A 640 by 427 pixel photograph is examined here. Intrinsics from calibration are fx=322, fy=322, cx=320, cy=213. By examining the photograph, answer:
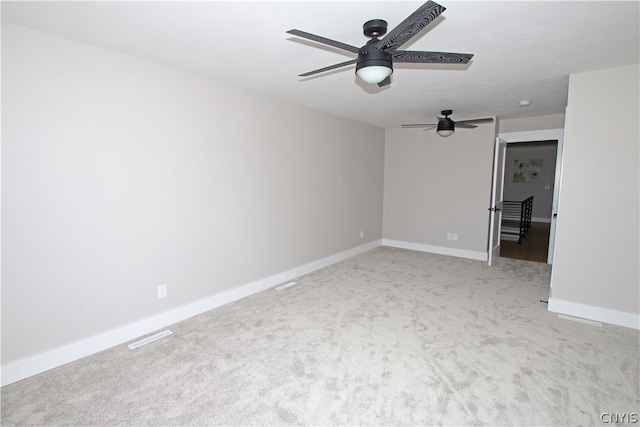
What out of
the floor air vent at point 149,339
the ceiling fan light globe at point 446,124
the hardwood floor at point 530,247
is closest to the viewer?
the floor air vent at point 149,339

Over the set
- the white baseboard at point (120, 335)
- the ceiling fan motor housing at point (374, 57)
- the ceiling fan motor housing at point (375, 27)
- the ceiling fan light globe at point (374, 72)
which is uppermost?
the ceiling fan motor housing at point (375, 27)

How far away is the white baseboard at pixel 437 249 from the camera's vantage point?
5723 millimetres

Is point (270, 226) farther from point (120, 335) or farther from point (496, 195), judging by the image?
point (496, 195)

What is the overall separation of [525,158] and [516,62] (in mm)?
9274

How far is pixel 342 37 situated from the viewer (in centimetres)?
235

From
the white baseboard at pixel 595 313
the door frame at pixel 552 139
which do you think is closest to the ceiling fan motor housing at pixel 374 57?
the white baseboard at pixel 595 313

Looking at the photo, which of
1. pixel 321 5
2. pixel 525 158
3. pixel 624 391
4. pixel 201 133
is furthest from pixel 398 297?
pixel 525 158

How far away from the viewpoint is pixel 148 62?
283 centimetres

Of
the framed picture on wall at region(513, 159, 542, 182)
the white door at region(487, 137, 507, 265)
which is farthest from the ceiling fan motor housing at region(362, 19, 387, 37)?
the framed picture on wall at region(513, 159, 542, 182)

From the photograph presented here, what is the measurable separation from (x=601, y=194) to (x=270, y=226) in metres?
3.59

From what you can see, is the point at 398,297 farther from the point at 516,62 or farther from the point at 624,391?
the point at 516,62

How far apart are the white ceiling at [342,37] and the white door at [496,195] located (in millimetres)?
1566

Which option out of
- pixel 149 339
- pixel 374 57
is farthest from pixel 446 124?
pixel 149 339

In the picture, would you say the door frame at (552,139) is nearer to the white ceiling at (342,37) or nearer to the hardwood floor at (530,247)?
the hardwood floor at (530,247)
